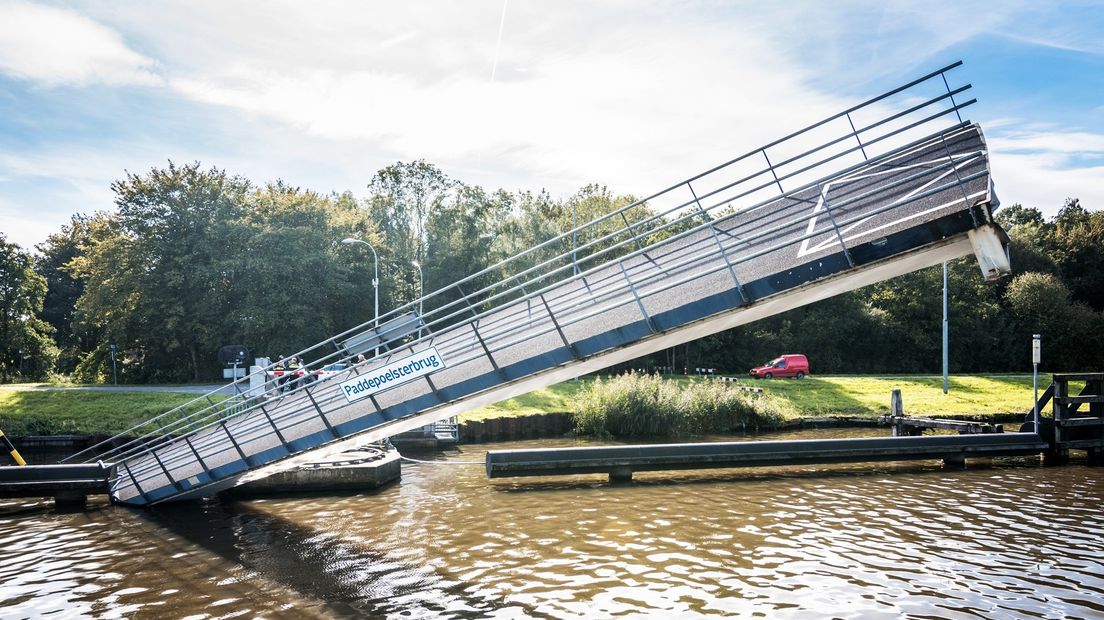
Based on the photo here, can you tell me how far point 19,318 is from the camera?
181ft

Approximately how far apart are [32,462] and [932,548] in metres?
24.1

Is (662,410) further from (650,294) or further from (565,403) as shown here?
(650,294)

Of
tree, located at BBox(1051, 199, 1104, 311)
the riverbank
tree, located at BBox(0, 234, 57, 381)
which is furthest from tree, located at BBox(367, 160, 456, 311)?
tree, located at BBox(1051, 199, 1104, 311)

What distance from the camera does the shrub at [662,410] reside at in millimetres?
24812

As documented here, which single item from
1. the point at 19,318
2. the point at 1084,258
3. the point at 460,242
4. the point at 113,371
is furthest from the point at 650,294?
the point at 1084,258

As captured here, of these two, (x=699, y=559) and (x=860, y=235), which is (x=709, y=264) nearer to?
(x=860, y=235)

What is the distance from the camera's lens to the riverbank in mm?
25188

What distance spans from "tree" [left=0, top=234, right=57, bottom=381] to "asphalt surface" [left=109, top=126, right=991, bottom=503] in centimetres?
4763

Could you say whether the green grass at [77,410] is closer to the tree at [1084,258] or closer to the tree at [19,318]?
the tree at [19,318]

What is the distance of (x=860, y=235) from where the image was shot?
11094 millimetres

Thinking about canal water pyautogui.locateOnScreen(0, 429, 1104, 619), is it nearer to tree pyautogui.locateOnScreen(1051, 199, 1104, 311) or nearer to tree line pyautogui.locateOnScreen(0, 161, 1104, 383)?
tree line pyautogui.locateOnScreen(0, 161, 1104, 383)

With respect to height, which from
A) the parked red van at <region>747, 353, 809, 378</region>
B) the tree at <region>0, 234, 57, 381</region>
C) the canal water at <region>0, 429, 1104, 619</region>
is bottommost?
the canal water at <region>0, 429, 1104, 619</region>

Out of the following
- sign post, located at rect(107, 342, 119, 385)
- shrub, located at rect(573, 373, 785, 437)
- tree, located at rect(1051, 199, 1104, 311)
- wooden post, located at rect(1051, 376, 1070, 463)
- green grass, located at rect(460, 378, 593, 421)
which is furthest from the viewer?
tree, located at rect(1051, 199, 1104, 311)

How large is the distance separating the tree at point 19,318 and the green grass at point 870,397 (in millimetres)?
44008
